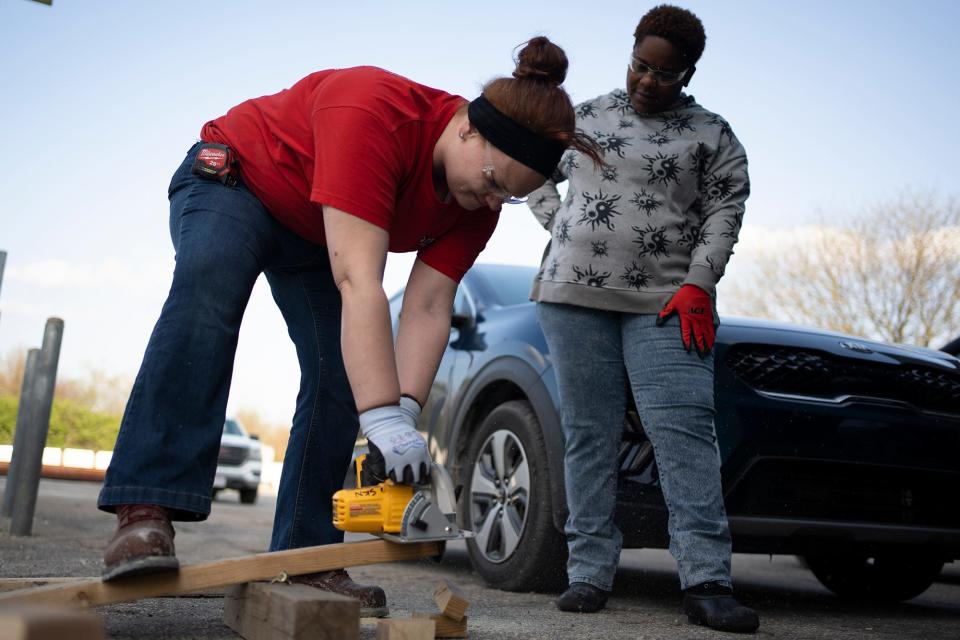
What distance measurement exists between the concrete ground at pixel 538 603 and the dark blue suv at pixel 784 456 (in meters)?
0.25

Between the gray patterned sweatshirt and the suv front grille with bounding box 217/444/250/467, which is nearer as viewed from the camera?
the gray patterned sweatshirt

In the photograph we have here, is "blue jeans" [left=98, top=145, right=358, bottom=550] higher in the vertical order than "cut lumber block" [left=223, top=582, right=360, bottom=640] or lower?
higher

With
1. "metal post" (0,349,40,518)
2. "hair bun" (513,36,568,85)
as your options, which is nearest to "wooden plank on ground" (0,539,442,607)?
"hair bun" (513,36,568,85)

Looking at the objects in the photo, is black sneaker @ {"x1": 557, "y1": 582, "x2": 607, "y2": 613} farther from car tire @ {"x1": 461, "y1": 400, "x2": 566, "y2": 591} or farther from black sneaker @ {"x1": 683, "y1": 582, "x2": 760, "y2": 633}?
car tire @ {"x1": 461, "y1": 400, "x2": 566, "y2": 591}

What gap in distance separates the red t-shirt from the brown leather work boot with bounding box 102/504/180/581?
2.53 feet

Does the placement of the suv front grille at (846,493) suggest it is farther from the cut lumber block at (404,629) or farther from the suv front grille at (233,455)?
the suv front grille at (233,455)

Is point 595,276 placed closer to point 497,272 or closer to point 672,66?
point 672,66

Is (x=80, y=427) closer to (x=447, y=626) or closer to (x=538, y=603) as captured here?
(x=538, y=603)

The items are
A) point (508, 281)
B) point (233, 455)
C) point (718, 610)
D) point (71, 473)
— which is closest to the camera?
point (718, 610)

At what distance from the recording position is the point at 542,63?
2277 millimetres

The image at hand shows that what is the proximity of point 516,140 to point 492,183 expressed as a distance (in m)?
0.13

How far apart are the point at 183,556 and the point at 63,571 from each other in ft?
4.17

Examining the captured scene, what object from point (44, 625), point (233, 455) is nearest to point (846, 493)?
point (44, 625)

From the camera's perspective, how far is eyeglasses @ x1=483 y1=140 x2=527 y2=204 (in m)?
2.26
